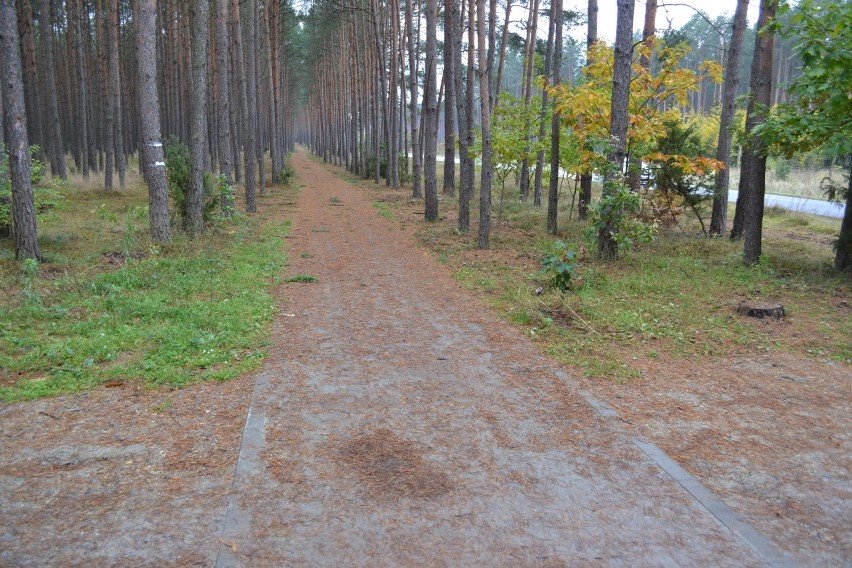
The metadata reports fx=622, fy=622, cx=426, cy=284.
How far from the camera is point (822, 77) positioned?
859cm

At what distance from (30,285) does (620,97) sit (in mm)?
9419

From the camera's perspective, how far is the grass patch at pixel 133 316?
5625 millimetres

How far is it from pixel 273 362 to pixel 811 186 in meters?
31.6

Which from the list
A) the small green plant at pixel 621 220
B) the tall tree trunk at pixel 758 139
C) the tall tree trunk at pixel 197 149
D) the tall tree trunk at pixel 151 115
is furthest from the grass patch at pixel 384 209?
the tall tree trunk at pixel 758 139

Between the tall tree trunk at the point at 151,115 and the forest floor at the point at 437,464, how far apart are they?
654cm

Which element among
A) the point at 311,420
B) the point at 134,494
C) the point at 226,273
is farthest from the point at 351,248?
the point at 134,494

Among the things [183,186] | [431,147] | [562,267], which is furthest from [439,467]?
[431,147]

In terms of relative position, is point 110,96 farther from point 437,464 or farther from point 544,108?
point 437,464

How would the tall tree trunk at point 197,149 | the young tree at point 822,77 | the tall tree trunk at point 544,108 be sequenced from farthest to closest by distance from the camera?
the tall tree trunk at point 544,108
the tall tree trunk at point 197,149
the young tree at point 822,77

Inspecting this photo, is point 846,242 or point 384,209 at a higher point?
point 846,242

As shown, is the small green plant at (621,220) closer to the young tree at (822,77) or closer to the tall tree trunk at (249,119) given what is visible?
the young tree at (822,77)

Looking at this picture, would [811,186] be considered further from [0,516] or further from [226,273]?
[0,516]

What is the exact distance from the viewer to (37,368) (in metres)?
5.60

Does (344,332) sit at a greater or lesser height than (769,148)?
lesser
